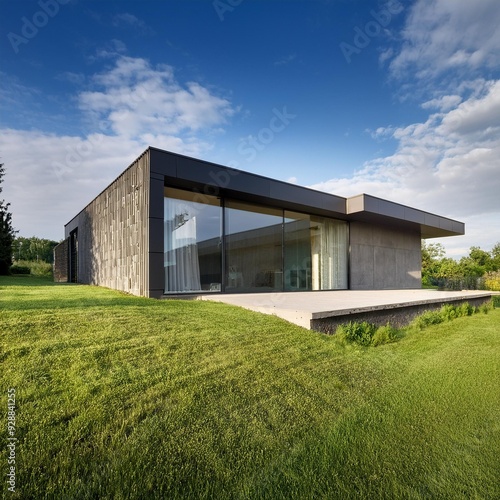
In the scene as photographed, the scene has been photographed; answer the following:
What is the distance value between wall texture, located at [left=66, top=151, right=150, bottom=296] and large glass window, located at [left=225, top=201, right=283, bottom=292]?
2.51 metres

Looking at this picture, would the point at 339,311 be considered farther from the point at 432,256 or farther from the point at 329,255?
the point at 432,256

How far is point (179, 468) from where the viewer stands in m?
1.69

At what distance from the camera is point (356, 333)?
187 inches

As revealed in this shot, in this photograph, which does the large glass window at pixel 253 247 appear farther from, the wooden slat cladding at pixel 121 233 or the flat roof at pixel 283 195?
the wooden slat cladding at pixel 121 233

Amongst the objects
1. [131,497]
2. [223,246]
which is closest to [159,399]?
[131,497]

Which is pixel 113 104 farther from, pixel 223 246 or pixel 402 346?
pixel 402 346

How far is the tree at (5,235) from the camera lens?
20.4 meters

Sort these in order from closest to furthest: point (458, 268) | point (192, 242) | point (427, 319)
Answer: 1. point (427, 319)
2. point (192, 242)
3. point (458, 268)

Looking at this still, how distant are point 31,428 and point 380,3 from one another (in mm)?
9524

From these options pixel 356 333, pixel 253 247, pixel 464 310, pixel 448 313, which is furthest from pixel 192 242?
pixel 464 310

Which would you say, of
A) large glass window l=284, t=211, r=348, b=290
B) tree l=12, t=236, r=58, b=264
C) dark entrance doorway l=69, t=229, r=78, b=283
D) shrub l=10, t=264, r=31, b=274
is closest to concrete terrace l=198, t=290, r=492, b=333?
large glass window l=284, t=211, r=348, b=290

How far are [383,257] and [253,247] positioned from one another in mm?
7341

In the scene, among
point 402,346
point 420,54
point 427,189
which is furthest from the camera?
point 427,189

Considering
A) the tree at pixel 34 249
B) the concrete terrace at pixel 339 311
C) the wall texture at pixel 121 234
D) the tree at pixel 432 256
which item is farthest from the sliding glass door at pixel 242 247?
A: the tree at pixel 34 249
